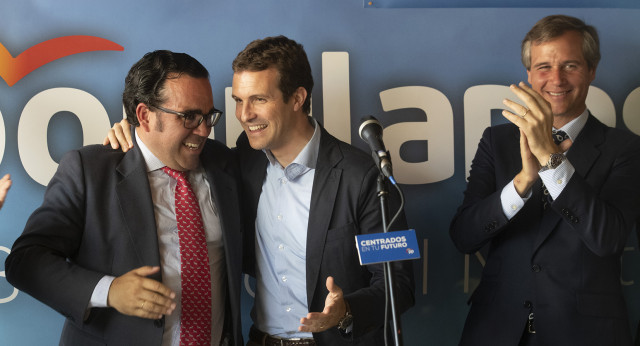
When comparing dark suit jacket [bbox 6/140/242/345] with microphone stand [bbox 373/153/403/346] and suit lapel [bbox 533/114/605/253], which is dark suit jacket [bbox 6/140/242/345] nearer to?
microphone stand [bbox 373/153/403/346]

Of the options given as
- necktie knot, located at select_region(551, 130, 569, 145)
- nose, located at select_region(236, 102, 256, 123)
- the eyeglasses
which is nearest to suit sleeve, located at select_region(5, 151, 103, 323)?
the eyeglasses

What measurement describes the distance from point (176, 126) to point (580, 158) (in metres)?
1.68

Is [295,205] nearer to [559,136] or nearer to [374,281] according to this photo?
[374,281]

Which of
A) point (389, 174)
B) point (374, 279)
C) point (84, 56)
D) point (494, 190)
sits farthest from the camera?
point (84, 56)

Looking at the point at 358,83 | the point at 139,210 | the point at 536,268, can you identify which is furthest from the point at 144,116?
the point at 536,268

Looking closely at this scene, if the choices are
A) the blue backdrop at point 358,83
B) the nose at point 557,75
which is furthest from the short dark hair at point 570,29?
the blue backdrop at point 358,83

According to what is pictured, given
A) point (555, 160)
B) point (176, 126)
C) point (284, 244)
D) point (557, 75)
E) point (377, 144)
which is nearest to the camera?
point (377, 144)

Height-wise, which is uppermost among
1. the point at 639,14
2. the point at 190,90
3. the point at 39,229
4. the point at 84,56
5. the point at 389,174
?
the point at 639,14

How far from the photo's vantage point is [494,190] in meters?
2.77

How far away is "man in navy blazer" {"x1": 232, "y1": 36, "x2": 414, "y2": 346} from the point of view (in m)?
2.46

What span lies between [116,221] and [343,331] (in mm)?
930

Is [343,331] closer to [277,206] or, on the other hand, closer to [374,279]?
[374,279]

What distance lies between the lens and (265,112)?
8.47 feet

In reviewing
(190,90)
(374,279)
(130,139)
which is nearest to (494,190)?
(374,279)
